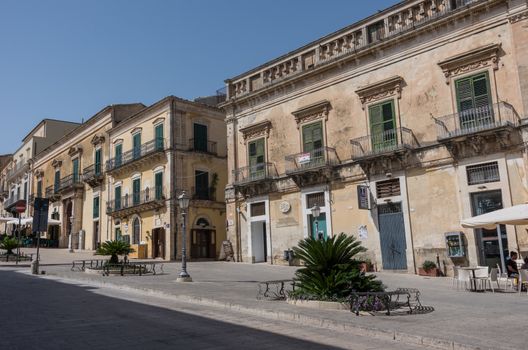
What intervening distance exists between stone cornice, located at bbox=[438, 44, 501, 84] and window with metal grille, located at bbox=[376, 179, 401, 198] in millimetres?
4540

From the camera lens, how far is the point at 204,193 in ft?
103

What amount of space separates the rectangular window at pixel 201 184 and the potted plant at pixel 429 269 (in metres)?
17.1

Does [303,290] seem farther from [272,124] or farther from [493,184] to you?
[272,124]

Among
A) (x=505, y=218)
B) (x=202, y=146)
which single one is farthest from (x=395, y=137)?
(x=202, y=146)

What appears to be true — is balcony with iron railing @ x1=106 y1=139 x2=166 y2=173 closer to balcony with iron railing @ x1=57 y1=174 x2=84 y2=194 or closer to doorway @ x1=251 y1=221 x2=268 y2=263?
balcony with iron railing @ x1=57 y1=174 x2=84 y2=194

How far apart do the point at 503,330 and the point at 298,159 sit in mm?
16014

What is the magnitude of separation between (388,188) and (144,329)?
14.3 m

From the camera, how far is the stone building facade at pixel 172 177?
3023 centimetres

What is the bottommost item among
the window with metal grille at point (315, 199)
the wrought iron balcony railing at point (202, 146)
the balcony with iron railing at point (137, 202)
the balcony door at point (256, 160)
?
the window with metal grille at point (315, 199)

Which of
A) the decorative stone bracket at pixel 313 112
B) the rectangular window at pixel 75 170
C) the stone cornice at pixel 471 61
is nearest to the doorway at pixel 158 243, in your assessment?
the decorative stone bracket at pixel 313 112

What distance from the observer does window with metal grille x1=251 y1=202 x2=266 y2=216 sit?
24517mm

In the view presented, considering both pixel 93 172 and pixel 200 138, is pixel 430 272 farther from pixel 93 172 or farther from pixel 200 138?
pixel 93 172

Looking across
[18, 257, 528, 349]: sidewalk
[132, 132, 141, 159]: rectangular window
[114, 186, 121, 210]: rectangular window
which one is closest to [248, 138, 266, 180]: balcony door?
[18, 257, 528, 349]: sidewalk

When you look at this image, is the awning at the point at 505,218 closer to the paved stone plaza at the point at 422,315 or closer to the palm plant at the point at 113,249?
the paved stone plaza at the point at 422,315
